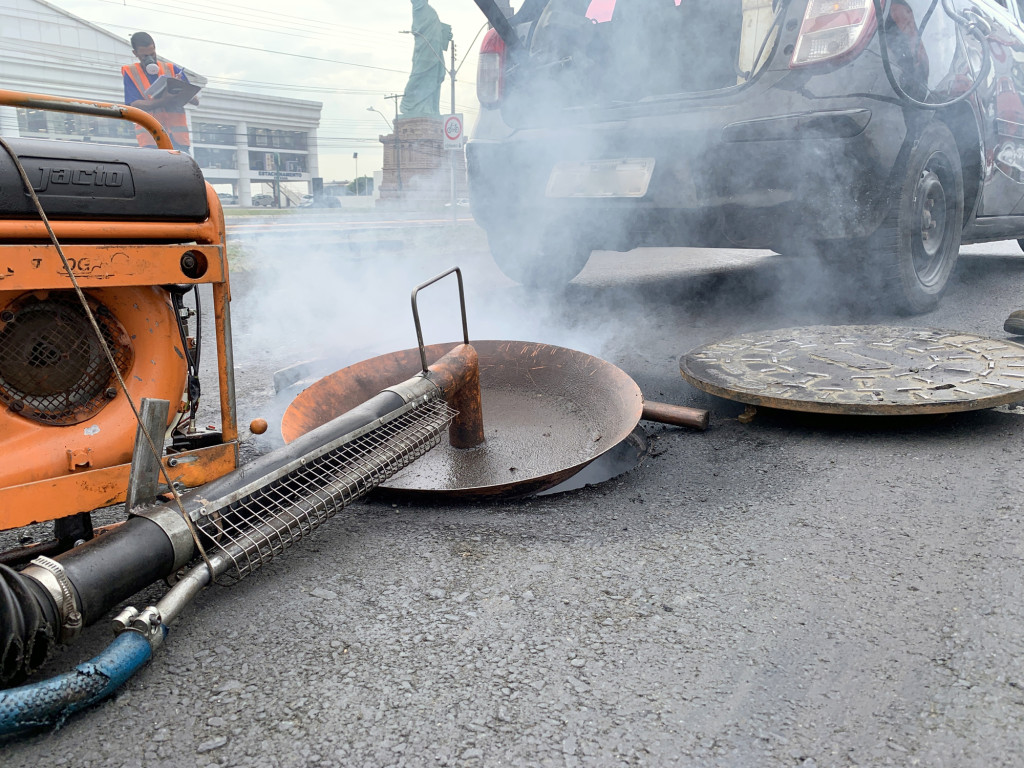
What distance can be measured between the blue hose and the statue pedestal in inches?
839

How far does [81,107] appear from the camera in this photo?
5.31 ft

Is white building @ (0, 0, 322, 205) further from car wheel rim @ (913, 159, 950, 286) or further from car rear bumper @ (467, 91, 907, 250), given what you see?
car wheel rim @ (913, 159, 950, 286)

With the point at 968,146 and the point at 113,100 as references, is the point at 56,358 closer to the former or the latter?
the point at 968,146

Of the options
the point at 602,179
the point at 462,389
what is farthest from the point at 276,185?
the point at 462,389

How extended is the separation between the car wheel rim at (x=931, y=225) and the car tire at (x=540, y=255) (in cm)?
180

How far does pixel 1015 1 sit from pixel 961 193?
1.96 m

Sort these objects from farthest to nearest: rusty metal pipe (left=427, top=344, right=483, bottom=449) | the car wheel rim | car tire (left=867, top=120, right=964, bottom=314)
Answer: the car wheel rim, car tire (left=867, top=120, right=964, bottom=314), rusty metal pipe (left=427, top=344, right=483, bottom=449)

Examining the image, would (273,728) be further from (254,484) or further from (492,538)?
(492,538)

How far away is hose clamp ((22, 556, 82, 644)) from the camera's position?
4.24 ft

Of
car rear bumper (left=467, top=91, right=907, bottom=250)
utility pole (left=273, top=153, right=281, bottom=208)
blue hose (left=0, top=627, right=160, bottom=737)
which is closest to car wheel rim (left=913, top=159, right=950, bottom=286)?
car rear bumper (left=467, top=91, right=907, bottom=250)

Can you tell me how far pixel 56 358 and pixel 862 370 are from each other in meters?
2.63

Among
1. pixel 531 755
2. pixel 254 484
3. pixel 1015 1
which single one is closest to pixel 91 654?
pixel 254 484

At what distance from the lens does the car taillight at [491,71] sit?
169 inches

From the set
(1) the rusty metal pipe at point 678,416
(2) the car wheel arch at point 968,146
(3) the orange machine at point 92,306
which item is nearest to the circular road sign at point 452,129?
(2) the car wheel arch at point 968,146
